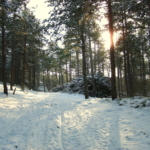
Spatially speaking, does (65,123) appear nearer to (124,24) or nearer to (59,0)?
(59,0)

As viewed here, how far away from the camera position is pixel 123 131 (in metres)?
4.61

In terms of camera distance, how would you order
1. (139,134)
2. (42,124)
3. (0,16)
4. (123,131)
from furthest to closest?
(0,16) < (42,124) < (123,131) < (139,134)

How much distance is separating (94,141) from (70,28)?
10470mm

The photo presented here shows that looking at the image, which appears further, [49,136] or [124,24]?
[124,24]

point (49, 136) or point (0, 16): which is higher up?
point (0, 16)

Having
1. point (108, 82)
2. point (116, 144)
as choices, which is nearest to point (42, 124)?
point (116, 144)

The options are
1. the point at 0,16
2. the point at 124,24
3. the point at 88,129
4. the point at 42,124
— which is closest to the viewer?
the point at 88,129

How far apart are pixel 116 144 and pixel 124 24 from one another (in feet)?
50.5

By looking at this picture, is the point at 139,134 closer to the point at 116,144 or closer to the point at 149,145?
the point at 149,145

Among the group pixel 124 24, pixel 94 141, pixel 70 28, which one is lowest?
pixel 94 141

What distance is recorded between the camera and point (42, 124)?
→ 5.45m

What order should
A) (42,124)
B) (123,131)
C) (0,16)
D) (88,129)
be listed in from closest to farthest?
(123,131) < (88,129) < (42,124) < (0,16)

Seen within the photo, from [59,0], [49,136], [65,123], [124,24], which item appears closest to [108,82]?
[124,24]

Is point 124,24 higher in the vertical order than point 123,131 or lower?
higher
